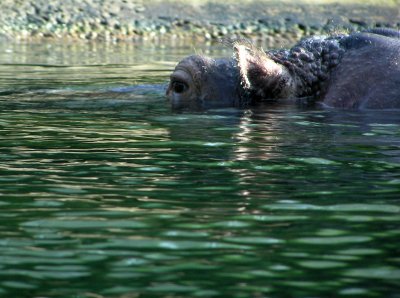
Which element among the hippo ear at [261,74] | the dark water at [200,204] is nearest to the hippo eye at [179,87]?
the hippo ear at [261,74]

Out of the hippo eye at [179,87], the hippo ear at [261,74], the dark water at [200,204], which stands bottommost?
the dark water at [200,204]

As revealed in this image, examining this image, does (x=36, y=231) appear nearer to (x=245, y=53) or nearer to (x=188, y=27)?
(x=245, y=53)

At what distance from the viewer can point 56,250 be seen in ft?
13.1

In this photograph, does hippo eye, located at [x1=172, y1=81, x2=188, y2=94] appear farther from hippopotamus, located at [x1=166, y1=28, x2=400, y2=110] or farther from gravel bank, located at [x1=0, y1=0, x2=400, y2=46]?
gravel bank, located at [x1=0, y1=0, x2=400, y2=46]

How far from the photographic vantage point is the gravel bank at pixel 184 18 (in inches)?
946

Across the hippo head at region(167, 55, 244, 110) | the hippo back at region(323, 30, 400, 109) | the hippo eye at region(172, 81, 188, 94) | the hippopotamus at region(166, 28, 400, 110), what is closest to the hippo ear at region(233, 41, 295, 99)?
the hippopotamus at region(166, 28, 400, 110)

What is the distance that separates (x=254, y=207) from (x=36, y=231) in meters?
1.00

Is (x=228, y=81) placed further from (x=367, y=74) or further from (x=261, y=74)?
(x=367, y=74)

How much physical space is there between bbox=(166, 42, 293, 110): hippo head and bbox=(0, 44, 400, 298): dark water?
486 mm

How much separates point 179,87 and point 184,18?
52.8 ft

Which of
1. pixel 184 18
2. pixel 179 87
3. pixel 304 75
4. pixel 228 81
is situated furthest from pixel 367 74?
pixel 184 18

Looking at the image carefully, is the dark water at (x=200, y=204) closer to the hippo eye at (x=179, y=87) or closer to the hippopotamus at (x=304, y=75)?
the hippopotamus at (x=304, y=75)

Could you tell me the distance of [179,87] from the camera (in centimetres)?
943

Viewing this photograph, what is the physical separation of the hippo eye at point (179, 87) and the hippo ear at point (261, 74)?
60 centimetres
